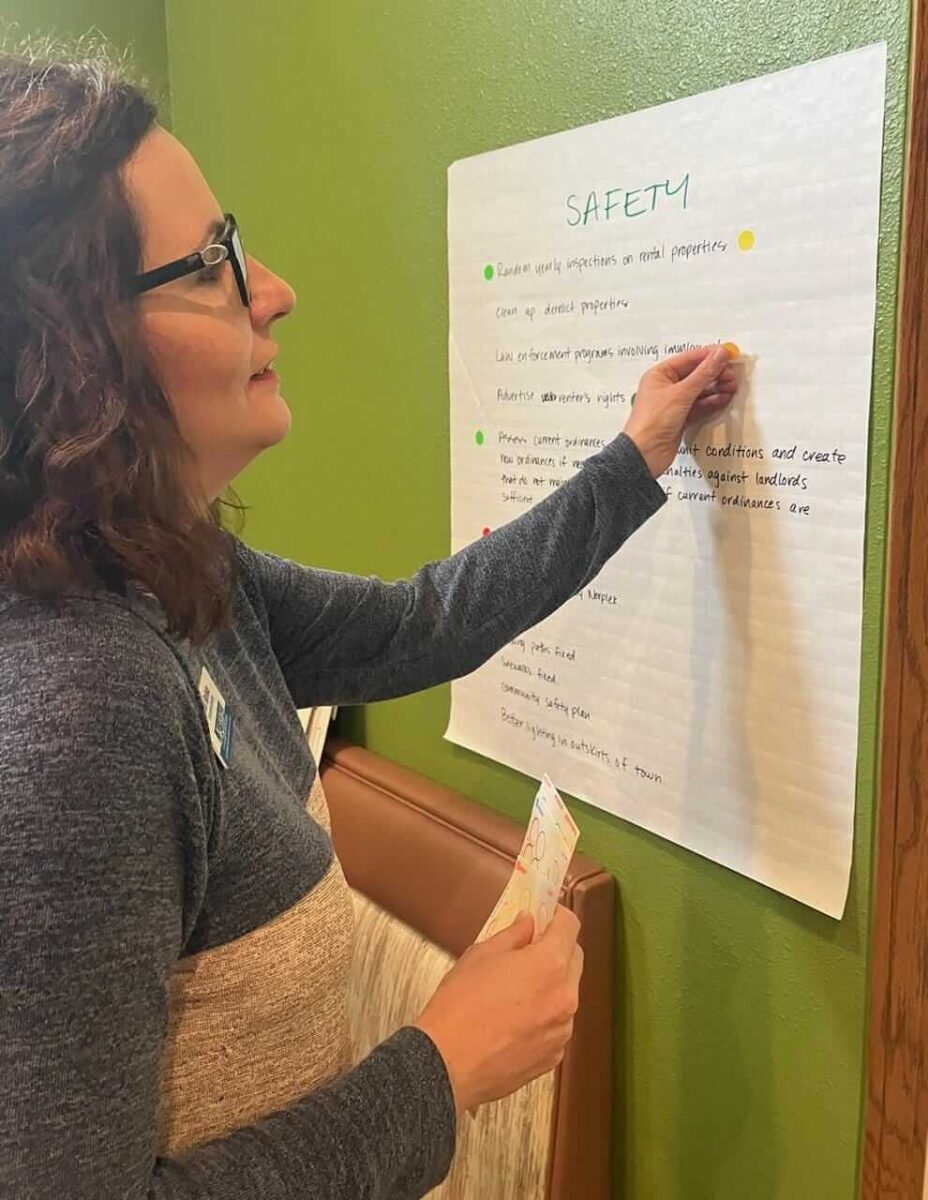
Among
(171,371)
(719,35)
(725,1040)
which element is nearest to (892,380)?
(719,35)

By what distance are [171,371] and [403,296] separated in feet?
2.34

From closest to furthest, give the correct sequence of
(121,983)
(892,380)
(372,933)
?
(121,983) < (892,380) < (372,933)

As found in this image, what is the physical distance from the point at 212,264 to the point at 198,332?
0.16 ft

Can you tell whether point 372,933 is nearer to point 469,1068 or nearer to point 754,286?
point 469,1068

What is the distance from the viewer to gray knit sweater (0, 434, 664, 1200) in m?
0.51

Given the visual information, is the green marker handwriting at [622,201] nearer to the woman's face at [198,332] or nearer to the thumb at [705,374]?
the thumb at [705,374]

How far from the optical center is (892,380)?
796mm

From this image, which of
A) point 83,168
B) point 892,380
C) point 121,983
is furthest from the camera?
point 892,380

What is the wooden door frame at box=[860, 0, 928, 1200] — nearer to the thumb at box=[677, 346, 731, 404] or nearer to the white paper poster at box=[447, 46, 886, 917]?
the white paper poster at box=[447, 46, 886, 917]

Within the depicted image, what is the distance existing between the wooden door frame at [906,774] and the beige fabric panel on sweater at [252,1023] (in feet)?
1.38

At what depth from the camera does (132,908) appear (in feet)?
1.75

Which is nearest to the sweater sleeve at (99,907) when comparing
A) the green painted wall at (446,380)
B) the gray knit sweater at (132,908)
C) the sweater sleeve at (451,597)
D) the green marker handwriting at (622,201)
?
the gray knit sweater at (132,908)

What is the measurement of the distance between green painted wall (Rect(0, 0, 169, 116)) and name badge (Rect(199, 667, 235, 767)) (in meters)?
1.44

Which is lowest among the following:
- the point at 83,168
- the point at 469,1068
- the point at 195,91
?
the point at 469,1068
